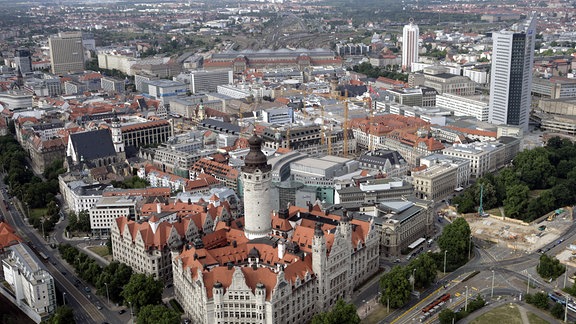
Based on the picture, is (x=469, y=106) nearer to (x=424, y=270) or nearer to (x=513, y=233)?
(x=513, y=233)

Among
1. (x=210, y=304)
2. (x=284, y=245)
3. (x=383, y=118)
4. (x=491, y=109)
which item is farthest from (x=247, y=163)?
(x=491, y=109)

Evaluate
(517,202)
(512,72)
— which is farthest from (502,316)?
(512,72)

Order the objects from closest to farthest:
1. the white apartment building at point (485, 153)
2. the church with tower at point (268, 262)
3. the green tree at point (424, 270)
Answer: the church with tower at point (268, 262)
the green tree at point (424, 270)
the white apartment building at point (485, 153)

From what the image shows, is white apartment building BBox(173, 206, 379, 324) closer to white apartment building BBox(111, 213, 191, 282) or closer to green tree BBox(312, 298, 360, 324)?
green tree BBox(312, 298, 360, 324)

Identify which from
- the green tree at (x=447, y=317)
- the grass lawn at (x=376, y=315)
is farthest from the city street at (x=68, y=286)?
the green tree at (x=447, y=317)

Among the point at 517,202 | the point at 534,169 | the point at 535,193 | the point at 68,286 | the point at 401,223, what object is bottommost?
the point at 68,286

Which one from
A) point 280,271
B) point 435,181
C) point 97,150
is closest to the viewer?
point 280,271

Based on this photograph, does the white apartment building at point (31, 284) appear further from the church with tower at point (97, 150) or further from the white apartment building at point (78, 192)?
the church with tower at point (97, 150)
